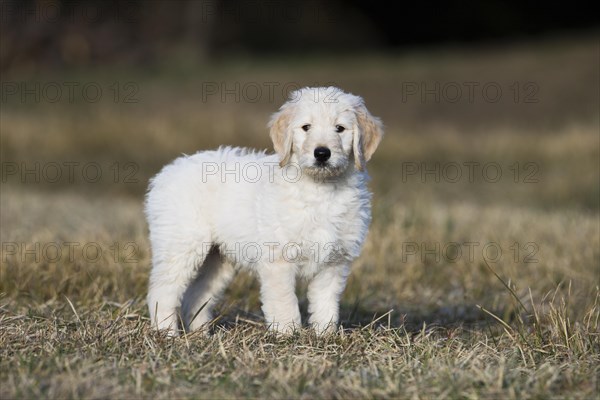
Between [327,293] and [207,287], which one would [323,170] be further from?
[207,287]

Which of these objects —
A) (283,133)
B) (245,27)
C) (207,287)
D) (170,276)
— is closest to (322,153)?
(283,133)

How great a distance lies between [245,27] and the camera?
32.7 meters

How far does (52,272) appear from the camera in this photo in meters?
6.56

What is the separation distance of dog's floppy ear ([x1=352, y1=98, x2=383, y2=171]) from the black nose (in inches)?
12.3

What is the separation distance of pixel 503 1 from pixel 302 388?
3295 centimetres

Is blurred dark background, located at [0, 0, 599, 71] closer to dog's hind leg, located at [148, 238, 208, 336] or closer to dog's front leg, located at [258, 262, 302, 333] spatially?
dog's hind leg, located at [148, 238, 208, 336]

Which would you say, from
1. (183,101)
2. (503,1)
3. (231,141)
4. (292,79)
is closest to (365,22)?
(503,1)

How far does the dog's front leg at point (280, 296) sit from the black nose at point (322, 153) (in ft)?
2.20

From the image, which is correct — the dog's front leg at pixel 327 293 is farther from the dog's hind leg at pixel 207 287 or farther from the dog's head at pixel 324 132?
the dog's hind leg at pixel 207 287

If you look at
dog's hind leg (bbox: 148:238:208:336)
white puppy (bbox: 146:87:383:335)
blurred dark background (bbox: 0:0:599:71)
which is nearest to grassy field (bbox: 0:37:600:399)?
dog's hind leg (bbox: 148:238:208:336)

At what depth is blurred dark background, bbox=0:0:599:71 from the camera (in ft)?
84.3

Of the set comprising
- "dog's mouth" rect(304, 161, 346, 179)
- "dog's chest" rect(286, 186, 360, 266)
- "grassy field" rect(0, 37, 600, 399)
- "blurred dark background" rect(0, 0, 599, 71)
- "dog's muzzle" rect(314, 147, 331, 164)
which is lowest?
"grassy field" rect(0, 37, 600, 399)

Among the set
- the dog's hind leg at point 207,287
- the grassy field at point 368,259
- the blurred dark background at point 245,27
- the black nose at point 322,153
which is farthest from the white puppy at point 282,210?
the blurred dark background at point 245,27

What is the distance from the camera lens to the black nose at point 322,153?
4934 millimetres
